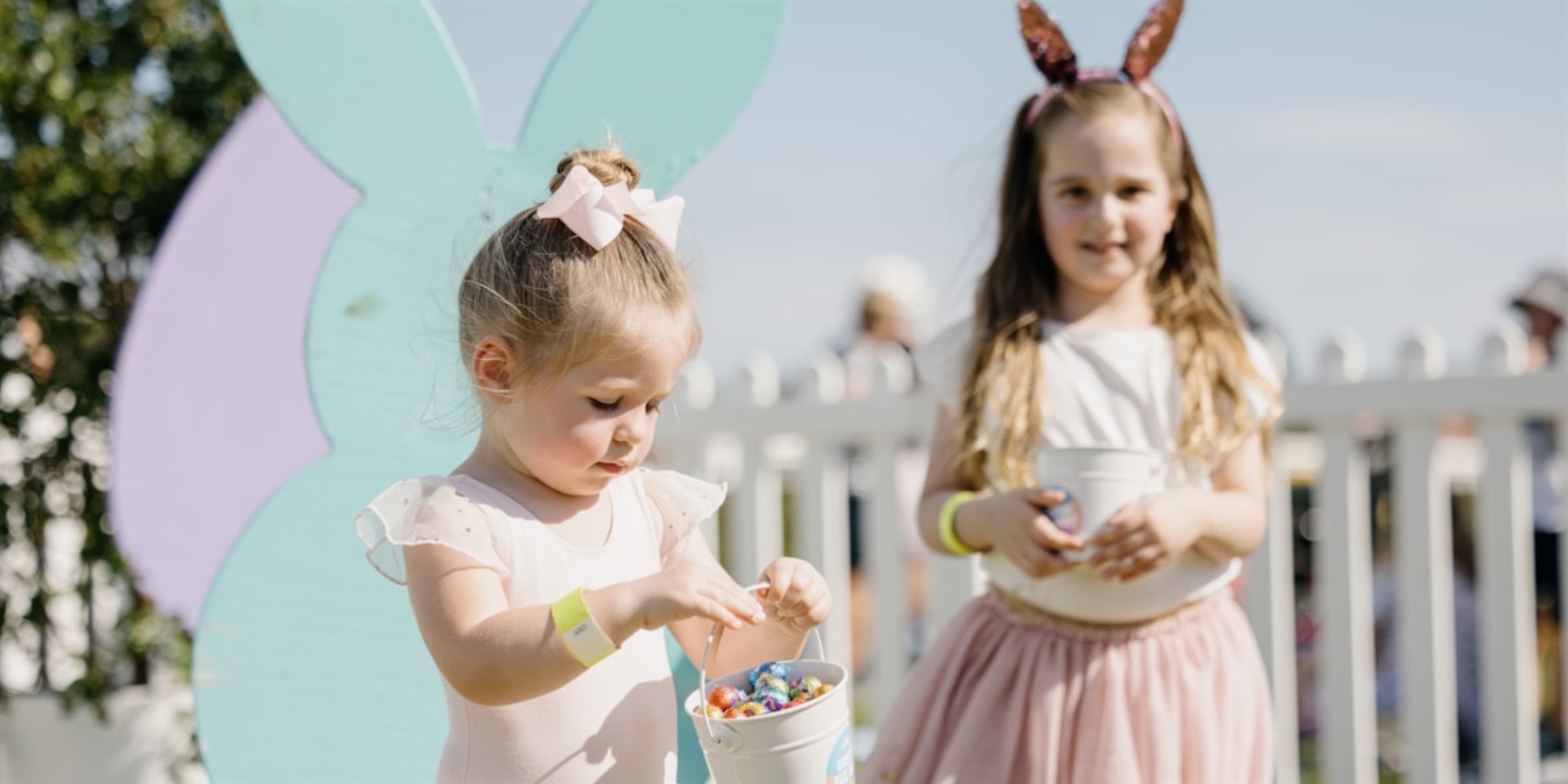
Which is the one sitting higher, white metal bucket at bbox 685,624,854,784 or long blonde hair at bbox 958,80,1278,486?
long blonde hair at bbox 958,80,1278,486

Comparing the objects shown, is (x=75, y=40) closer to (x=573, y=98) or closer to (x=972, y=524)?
(x=573, y=98)

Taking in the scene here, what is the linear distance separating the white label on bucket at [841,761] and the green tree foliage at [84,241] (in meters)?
2.79

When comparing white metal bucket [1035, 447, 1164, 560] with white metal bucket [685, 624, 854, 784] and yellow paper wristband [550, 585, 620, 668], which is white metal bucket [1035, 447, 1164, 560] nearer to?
white metal bucket [685, 624, 854, 784]

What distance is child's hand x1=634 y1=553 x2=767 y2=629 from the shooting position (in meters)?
1.66

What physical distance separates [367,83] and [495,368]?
877 mm

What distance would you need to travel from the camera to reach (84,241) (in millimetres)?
4031

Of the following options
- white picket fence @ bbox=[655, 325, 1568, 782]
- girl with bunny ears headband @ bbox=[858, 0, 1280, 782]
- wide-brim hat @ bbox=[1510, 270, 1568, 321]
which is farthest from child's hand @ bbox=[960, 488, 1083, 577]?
wide-brim hat @ bbox=[1510, 270, 1568, 321]

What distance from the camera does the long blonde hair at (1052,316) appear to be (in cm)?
264

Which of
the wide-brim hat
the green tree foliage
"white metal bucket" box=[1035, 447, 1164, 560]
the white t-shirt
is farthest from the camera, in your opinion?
the wide-brim hat

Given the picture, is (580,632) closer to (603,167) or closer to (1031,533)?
(603,167)

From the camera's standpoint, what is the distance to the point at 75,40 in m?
3.97

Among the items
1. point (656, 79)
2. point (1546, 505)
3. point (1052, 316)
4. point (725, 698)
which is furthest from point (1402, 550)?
point (725, 698)

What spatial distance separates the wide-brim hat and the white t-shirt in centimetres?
381

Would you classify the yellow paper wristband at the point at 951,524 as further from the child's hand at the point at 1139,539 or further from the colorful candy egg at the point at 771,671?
the colorful candy egg at the point at 771,671
